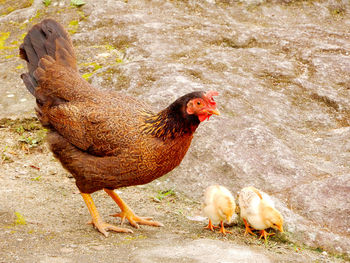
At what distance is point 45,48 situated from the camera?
16.4ft

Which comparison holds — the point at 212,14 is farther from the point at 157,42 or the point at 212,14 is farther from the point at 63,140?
the point at 63,140

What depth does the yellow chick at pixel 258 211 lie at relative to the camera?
152 inches

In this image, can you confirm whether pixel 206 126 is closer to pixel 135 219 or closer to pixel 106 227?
pixel 135 219

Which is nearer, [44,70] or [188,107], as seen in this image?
[188,107]

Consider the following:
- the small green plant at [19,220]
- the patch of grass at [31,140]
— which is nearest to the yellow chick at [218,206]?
the small green plant at [19,220]

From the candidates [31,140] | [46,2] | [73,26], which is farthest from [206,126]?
[46,2]

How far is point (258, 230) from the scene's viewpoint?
4320mm

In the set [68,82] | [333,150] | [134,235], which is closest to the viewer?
[134,235]

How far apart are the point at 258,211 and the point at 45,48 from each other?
10.2ft

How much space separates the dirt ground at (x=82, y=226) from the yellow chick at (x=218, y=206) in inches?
Result: 5.9

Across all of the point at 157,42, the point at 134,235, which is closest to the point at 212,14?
the point at 157,42

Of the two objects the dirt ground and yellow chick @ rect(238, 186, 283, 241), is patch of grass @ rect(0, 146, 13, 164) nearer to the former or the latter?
the dirt ground

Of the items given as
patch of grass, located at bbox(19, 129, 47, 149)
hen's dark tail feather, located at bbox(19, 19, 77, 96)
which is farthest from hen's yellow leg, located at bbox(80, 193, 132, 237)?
patch of grass, located at bbox(19, 129, 47, 149)

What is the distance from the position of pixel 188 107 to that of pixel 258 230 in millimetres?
1550
